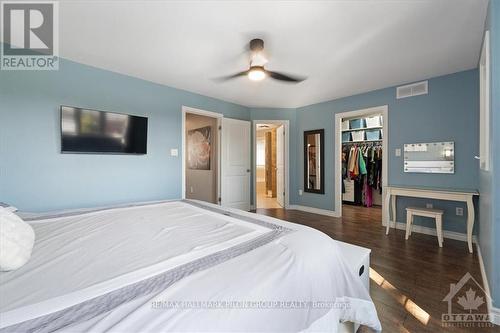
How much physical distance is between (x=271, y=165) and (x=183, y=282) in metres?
6.48

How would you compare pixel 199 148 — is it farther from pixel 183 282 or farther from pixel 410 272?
pixel 183 282

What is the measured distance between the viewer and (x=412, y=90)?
134 inches

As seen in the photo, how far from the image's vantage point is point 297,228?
1388 mm

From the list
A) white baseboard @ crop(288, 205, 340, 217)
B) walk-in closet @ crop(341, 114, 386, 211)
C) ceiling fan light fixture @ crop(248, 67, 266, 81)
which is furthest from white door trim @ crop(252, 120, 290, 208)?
ceiling fan light fixture @ crop(248, 67, 266, 81)

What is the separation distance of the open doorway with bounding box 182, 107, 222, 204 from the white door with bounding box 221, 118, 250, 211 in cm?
14

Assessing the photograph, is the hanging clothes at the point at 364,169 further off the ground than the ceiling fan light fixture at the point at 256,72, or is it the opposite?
the ceiling fan light fixture at the point at 256,72

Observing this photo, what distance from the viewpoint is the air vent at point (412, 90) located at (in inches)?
130

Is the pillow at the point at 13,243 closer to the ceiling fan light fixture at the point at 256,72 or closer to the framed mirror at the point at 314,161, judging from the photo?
the ceiling fan light fixture at the point at 256,72

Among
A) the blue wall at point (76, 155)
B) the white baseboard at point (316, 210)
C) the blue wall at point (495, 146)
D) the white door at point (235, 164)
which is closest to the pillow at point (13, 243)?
the blue wall at point (76, 155)

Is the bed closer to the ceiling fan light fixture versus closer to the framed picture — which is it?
the ceiling fan light fixture

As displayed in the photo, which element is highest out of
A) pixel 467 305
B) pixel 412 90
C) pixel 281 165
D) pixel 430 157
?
pixel 412 90

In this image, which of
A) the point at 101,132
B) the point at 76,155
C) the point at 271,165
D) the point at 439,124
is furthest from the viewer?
the point at 271,165

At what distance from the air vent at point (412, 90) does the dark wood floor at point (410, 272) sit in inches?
84.6

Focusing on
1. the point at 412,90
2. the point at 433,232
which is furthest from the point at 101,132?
the point at 433,232
